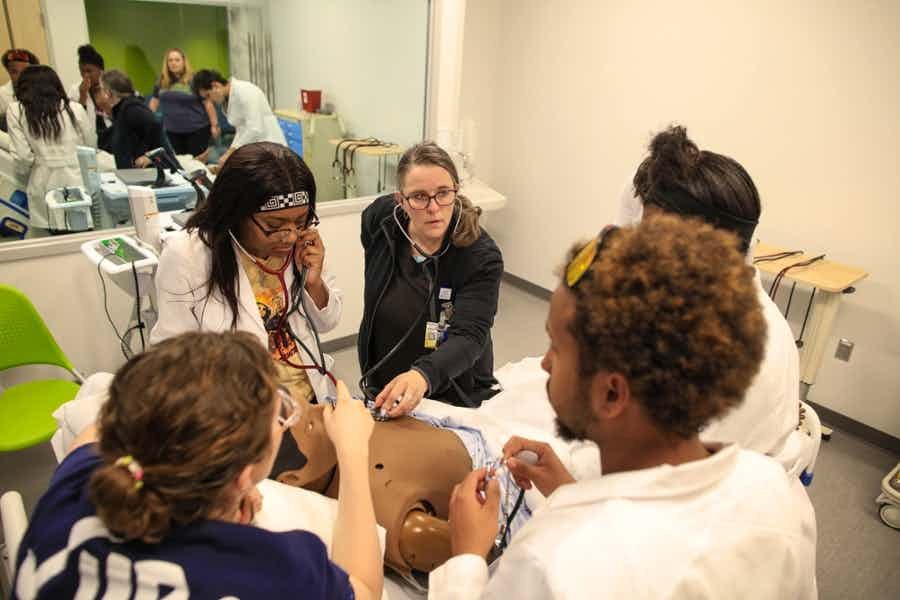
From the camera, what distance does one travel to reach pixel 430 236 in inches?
64.8

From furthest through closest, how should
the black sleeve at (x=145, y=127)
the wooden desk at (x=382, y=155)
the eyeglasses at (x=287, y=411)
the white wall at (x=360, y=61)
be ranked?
the wooden desk at (x=382, y=155) < the white wall at (x=360, y=61) < the black sleeve at (x=145, y=127) < the eyeglasses at (x=287, y=411)

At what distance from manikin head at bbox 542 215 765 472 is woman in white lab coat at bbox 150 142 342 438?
0.87m

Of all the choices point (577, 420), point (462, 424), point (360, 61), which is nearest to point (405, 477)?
point (462, 424)

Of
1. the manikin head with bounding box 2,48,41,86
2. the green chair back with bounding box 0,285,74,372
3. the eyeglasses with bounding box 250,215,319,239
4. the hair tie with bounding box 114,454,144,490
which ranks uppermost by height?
the manikin head with bounding box 2,48,41,86

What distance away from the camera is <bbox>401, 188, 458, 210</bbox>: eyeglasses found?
1.61m

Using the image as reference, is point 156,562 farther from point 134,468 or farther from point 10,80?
point 10,80

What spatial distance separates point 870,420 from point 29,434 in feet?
11.4

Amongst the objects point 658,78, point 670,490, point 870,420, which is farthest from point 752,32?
point 670,490

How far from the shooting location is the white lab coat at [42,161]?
8.29 ft

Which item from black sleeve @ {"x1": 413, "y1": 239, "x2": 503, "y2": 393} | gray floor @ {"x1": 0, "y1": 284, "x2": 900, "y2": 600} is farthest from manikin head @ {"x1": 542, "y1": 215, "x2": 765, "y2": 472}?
gray floor @ {"x1": 0, "y1": 284, "x2": 900, "y2": 600}

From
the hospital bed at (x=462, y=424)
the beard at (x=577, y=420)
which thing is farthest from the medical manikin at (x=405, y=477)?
the beard at (x=577, y=420)

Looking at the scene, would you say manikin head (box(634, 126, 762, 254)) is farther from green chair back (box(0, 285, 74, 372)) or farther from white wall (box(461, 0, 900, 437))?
green chair back (box(0, 285, 74, 372))

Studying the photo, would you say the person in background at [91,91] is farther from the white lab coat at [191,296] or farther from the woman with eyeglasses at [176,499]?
the woman with eyeglasses at [176,499]

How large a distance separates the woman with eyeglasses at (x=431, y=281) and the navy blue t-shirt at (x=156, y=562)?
81 cm
